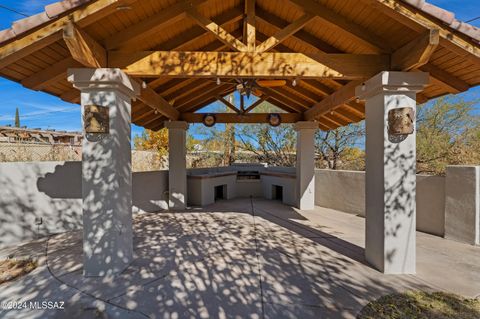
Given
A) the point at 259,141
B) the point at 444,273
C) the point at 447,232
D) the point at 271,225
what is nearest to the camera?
the point at 444,273

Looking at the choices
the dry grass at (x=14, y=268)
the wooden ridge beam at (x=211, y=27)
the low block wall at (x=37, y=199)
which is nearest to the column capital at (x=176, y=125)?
the low block wall at (x=37, y=199)

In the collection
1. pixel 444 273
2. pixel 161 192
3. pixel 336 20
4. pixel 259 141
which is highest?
pixel 336 20

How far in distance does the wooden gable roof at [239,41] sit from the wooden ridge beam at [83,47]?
0.01 metres

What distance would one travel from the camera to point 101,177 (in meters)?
3.33

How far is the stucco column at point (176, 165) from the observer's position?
24.6ft

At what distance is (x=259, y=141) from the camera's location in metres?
15.3

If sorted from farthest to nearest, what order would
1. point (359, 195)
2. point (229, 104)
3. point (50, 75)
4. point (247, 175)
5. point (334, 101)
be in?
point (247, 175)
point (229, 104)
point (359, 195)
point (334, 101)
point (50, 75)

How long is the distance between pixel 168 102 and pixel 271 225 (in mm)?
4536

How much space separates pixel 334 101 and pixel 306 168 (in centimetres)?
295

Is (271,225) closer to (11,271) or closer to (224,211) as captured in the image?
(224,211)

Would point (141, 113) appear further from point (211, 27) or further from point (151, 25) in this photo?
point (211, 27)

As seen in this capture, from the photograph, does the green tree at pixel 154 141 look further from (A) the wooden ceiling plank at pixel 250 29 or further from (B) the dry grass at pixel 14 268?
(A) the wooden ceiling plank at pixel 250 29

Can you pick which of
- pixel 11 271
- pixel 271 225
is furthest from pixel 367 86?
pixel 11 271

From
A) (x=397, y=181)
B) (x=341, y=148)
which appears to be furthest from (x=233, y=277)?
(x=341, y=148)
